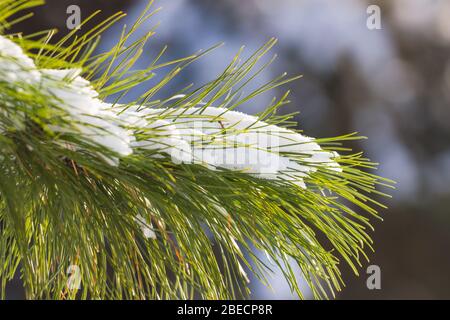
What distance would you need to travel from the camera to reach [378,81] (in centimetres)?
474

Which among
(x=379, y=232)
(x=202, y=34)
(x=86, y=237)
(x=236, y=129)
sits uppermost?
(x=202, y=34)

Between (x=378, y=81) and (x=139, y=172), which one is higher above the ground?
(x=378, y=81)

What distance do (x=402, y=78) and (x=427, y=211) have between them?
3.51 feet

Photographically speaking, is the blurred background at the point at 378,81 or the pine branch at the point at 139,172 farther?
the blurred background at the point at 378,81

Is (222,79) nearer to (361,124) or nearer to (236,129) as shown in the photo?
(236,129)

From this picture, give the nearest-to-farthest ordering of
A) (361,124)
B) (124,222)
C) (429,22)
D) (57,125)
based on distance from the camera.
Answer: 1. (57,125)
2. (124,222)
3. (361,124)
4. (429,22)

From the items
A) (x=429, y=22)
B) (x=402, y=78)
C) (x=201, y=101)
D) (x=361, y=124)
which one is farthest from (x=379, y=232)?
(x=201, y=101)

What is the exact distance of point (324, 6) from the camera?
4.73 m

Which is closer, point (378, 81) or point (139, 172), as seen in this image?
point (139, 172)

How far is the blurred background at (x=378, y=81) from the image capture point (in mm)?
4184

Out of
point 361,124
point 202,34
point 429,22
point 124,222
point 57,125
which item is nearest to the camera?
point 57,125

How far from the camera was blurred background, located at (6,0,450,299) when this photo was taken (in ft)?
13.7

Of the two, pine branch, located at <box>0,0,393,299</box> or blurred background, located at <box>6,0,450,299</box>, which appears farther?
blurred background, located at <box>6,0,450,299</box>

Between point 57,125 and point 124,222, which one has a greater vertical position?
point 57,125
